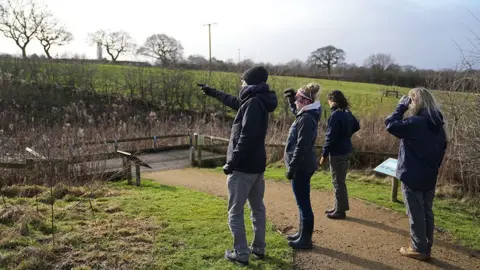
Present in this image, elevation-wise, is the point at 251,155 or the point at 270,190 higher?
the point at 251,155

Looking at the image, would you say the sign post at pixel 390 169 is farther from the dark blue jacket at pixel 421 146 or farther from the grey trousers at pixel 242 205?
the grey trousers at pixel 242 205

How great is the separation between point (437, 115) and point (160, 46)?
51.1 metres

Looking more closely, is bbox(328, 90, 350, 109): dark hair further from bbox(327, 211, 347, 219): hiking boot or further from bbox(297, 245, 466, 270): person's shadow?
bbox(297, 245, 466, 270): person's shadow

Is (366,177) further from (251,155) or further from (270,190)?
(251,155)

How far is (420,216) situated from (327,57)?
64743 mm

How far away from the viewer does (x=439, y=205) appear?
6.80 metres

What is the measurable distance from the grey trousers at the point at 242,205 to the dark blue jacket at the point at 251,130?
0.37ft

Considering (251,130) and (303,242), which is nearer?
(251,130)

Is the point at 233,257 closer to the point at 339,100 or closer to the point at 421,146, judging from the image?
the point at 421,146

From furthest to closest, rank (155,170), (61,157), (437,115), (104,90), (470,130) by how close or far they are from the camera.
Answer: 1. (104,90)
2. (155,170)
3. (61,157)
4. (470,130)
5. (437,115)

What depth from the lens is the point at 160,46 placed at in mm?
52750

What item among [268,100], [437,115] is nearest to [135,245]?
[268,100]

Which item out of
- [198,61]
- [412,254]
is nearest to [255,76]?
[412,254]

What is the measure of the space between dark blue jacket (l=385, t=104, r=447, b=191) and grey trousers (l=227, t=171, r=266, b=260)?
1.51 m
